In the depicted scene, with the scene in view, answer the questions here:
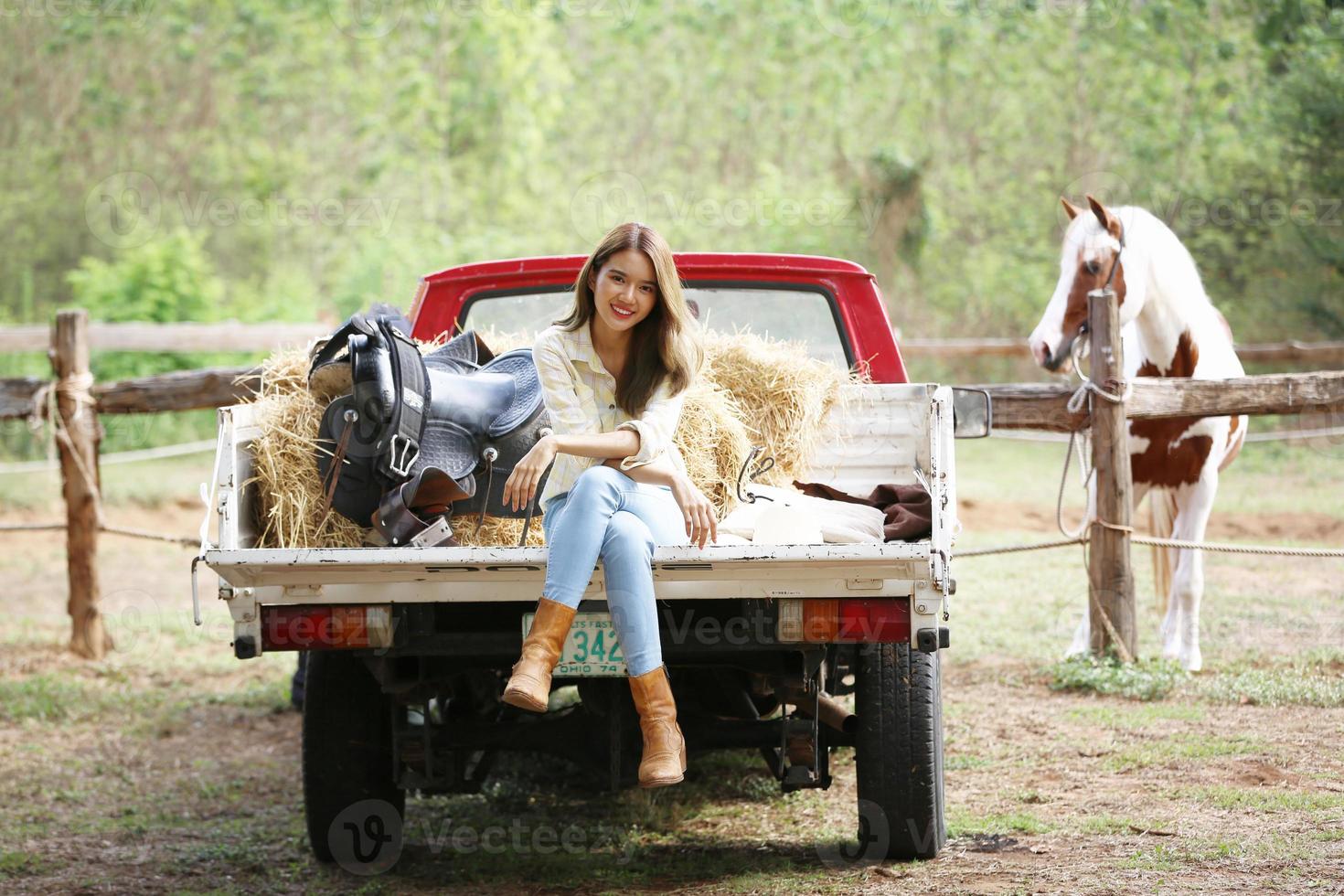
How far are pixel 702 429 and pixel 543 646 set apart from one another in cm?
114

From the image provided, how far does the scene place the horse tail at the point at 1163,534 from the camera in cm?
636

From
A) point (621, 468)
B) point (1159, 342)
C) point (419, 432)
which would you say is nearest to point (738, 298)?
Answer: point (621, 468)

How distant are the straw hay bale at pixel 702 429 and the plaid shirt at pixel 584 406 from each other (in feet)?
1.47

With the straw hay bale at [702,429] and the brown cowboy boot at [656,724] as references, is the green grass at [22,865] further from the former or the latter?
the brown cowboy boot at [656,724]

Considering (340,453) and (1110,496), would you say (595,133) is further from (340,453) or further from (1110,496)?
(340,453)

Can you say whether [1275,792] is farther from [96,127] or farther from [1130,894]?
[96,127]

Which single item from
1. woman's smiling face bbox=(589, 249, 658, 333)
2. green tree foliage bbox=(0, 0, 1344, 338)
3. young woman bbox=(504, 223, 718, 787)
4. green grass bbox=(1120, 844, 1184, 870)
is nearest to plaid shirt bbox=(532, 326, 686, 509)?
young woman bbox=(504, 223, 718, 787)

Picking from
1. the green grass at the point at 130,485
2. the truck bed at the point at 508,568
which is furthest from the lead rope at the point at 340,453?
the green grass at the point at 130,485

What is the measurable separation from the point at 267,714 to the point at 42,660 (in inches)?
63.2

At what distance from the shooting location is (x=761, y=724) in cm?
363

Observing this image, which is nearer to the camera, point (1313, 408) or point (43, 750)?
point (43, 750)

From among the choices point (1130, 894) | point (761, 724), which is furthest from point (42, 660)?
point (1130, 894)

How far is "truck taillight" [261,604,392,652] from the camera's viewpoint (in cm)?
331

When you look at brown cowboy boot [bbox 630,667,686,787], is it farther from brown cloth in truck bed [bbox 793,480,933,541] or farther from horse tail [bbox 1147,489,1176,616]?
horse tail [bbox 1147,489,1176,616]
